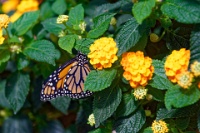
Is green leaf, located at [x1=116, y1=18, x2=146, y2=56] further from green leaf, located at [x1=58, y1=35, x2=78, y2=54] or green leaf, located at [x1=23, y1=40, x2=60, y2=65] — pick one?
green leaf, located at [x1=23, y1=40, x2=60, y2=65]

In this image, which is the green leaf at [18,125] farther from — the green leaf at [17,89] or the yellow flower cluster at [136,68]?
the yellow flower cluster at [136,68]

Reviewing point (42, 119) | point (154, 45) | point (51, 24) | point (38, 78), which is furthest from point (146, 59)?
point (42, 119)

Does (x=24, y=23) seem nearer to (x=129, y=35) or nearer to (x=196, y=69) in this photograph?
(x=129, y=35)

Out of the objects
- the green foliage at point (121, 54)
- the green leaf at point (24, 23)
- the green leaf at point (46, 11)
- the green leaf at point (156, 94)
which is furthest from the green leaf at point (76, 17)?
the green leaf at point (46, 11)

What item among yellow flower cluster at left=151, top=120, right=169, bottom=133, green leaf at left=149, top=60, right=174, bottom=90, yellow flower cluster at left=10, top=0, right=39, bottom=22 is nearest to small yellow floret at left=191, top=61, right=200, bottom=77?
green leaf at left=149, top=60, right=174, bottom=90

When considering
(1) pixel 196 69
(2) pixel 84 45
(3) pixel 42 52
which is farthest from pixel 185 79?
(3) pixel 42 52
